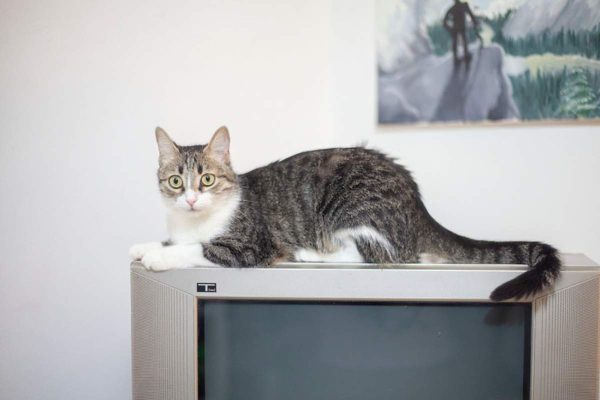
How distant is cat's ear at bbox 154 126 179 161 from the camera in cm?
125

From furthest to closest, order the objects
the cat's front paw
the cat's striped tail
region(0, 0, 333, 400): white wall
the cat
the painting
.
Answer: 1. region(0, 0, 333, 400): white wall
2. the painting
3. the cat
4. the cat's front paw
5. the cat's striped tail

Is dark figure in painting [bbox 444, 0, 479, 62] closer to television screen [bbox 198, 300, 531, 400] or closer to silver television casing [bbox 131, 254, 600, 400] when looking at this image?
silver television casing [bbox 131, 254, 600, 400]

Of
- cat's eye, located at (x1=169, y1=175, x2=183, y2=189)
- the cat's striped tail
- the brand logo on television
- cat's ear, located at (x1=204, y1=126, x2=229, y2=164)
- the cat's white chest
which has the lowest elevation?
the brand logo on television

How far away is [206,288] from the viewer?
1067 mm

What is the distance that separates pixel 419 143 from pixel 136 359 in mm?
1127

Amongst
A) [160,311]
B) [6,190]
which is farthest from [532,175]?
[6,190]

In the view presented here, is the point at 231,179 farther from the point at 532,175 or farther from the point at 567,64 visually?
the point at 567,64

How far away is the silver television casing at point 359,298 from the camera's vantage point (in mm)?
1005

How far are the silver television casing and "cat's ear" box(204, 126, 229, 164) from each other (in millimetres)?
348

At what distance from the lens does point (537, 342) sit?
1005mm

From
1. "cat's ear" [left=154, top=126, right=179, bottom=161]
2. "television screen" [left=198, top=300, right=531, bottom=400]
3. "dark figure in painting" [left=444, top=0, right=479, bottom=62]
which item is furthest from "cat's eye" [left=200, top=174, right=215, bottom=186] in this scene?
"dark figure in painting" [left=444, top=0, right=479, bottom=62]

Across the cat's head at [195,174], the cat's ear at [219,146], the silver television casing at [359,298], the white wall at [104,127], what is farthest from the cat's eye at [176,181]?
the white wall at [104,127]

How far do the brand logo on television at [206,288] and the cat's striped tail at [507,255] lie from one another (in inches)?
22.6

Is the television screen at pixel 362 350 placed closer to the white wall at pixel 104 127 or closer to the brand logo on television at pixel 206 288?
the brand logo on television at pixel 206 288
